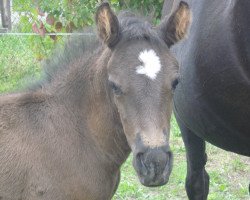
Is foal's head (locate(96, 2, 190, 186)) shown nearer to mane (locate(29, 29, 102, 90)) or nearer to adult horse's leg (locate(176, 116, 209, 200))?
mane (locate(29, 29, 102, 90))

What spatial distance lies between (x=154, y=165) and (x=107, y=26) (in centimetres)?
91

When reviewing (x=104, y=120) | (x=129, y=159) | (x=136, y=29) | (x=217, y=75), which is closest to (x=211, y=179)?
(x=129, y=159)

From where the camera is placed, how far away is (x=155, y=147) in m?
3.15

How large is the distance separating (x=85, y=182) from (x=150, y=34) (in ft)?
3.33

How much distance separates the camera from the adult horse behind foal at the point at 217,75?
3686 millimetres

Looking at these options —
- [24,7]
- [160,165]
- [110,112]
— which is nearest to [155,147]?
[160,165]

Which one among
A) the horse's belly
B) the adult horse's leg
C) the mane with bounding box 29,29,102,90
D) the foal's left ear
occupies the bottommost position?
the adult horse's leg

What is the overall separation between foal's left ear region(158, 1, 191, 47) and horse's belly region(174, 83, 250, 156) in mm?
529

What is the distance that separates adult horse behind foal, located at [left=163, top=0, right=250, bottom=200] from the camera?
12.1 feet

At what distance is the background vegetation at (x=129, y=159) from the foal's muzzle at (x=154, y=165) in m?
→ 1.35

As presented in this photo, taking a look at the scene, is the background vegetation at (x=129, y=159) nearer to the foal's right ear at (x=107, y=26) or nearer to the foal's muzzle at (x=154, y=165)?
the foal's right ear at (x=107, y=26)

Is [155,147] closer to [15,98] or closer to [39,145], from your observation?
[39,145]

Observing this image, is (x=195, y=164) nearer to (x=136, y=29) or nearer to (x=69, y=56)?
(x=69, y=56)

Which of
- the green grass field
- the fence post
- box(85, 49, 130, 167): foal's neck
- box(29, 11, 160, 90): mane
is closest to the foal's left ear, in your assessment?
box(29, 11, 160, 90): mane
